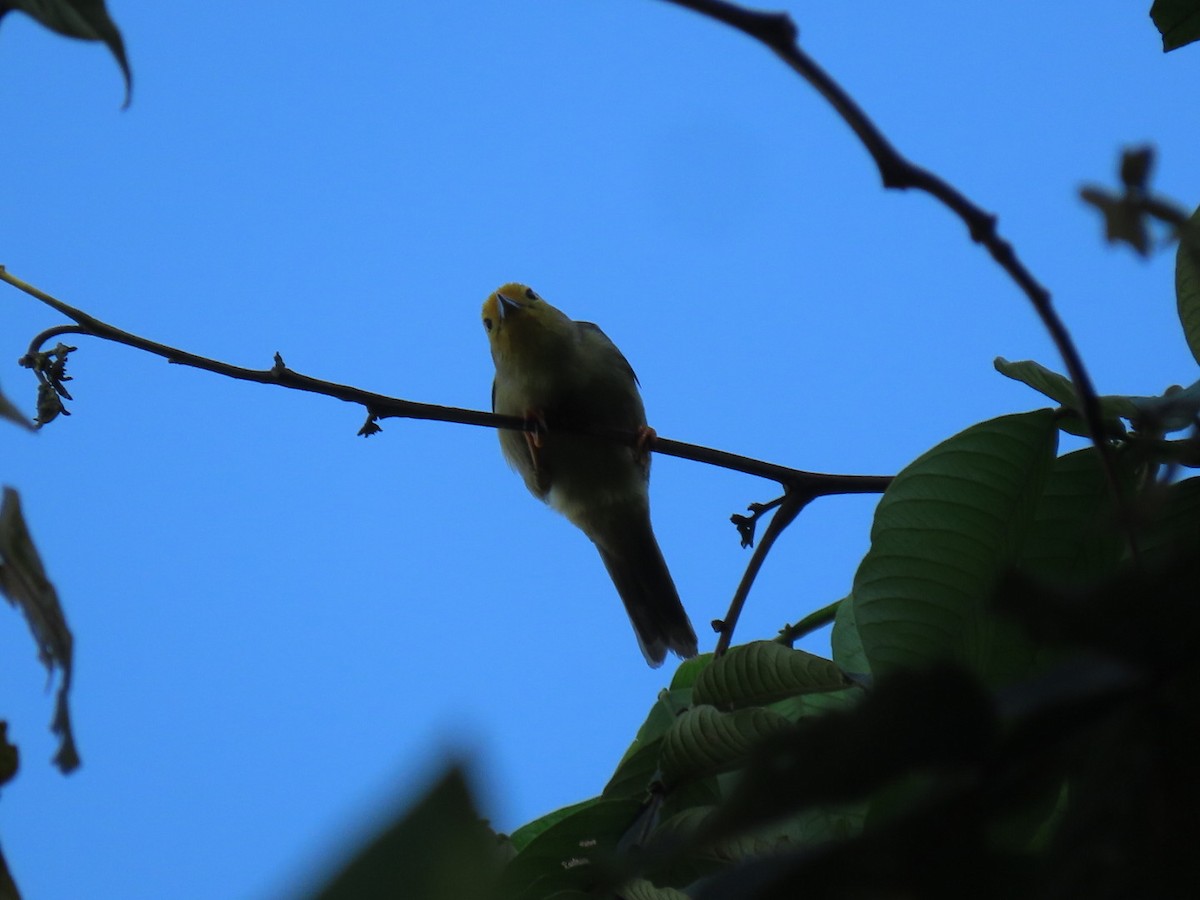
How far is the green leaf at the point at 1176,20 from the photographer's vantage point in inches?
64.5

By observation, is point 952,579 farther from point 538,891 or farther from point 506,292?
point 506,292

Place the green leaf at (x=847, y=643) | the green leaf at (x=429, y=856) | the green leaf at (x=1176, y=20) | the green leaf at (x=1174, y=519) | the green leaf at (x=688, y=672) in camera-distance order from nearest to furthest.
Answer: the green leaf at (x=429, y=856) → the green leaf at (x=1174, y=519) → the green leaf at (x=1176, y=20) → the green leaf at (x=847, y=643) → the green leaf at (x=688, y=672)

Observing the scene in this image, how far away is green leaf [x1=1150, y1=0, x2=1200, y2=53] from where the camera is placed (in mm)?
1638

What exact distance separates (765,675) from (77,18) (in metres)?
1.22

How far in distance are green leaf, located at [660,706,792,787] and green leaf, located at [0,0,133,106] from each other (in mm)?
1071

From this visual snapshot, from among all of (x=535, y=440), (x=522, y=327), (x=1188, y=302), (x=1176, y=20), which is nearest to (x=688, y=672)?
(x=1188, y=302)

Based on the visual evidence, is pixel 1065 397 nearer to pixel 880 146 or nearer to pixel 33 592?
pixel 880 146

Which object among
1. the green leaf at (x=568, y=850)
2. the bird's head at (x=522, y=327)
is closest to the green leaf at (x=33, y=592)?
the green leaf at (x=568, y=850)

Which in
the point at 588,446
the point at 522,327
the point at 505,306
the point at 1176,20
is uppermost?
the point at 505,306

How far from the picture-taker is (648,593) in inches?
185

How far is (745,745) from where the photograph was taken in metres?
1.54

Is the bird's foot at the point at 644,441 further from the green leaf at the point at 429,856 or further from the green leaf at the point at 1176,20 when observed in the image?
the green leaf at the point at 429,856

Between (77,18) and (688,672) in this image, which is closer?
(77,18)

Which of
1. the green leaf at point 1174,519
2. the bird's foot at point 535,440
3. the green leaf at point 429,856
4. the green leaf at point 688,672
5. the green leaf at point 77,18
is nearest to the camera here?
the green leaf at point 429,856
